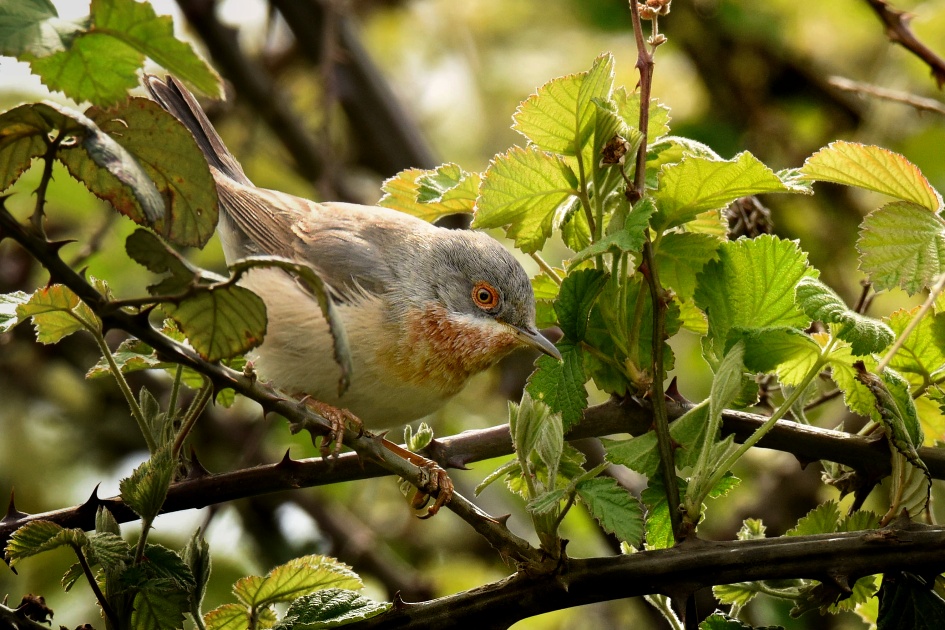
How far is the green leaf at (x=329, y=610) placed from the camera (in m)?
2.08

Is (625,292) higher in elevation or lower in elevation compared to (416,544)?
lower

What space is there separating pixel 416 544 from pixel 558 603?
4354 millimetres

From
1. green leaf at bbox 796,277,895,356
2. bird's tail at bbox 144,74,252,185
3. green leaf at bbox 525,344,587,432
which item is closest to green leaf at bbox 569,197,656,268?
green leaf at bbox 525,344,587,432

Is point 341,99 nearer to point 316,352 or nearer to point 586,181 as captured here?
point 316,352

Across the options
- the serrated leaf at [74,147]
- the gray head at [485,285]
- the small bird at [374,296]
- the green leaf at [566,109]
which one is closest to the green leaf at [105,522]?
the serrated leaf at [74,147]

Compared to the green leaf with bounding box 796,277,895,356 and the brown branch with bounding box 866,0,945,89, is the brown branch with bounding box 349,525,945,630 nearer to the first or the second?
the green leaf with bounding box 796,277,895,356

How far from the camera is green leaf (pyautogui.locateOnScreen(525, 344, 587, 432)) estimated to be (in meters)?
2.16

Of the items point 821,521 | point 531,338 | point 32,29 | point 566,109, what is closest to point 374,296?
point 531,338

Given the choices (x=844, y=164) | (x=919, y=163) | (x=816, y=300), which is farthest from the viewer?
(x=919, y=163)

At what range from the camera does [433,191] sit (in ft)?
8.60

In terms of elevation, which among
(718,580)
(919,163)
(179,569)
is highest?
(919,163)

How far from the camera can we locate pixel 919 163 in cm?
539

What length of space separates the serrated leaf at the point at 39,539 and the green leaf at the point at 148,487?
121mm

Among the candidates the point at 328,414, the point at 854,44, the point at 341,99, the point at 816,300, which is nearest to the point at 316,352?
the point at 328,414
